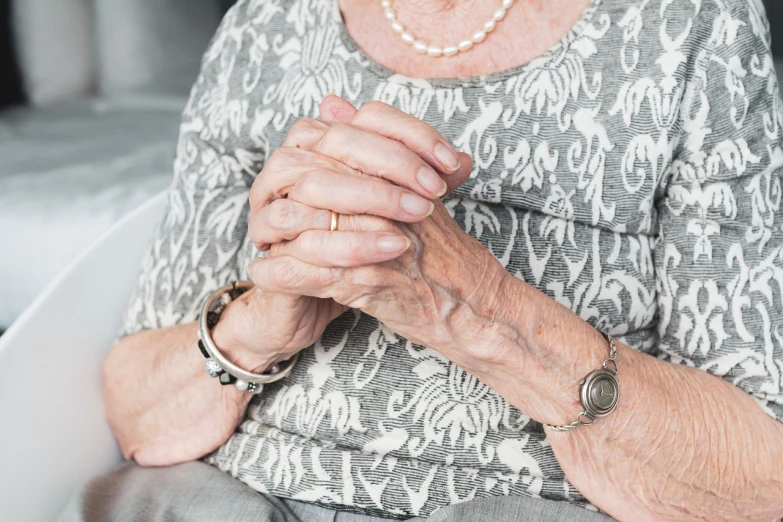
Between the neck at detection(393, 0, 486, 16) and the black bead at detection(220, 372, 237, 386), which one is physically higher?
the neck at detection(393, 0, 486, 16)

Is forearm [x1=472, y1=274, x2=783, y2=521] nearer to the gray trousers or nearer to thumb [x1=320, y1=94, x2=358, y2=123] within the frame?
the gray trousers

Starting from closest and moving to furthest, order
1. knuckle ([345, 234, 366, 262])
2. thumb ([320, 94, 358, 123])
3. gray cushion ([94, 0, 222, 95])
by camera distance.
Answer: knuckle ([345, 234, 366, 262])
thumb ([320, 94, 358, 123])
gray cushion ([94, 0, 222, 95])

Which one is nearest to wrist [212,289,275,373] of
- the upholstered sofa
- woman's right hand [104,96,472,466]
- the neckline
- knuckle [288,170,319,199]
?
woman's right hand [104,96,472,466]

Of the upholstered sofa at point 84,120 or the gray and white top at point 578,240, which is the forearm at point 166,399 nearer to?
the gray and white top at point 578,240

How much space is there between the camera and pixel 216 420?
3.20 ft

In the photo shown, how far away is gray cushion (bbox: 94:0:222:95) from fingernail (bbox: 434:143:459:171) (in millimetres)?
2222

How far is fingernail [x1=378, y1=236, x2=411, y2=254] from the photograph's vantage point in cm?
66

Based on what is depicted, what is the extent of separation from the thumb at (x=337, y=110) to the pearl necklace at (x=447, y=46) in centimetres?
26

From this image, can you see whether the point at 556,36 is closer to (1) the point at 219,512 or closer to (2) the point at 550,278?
(2) the point at 550,278

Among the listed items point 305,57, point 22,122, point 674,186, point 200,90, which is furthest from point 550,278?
point 22,122

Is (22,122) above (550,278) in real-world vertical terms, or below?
below

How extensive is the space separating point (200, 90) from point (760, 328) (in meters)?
0.82

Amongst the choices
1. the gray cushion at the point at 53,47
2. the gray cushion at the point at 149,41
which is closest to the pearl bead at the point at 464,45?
the gray cushion at the point at 149,41

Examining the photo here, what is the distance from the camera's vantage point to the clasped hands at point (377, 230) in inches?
26.2
